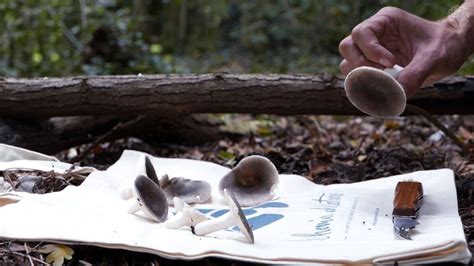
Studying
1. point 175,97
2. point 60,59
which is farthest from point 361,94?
point 60,59

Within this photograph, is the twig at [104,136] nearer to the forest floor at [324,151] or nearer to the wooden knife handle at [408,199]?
the forest floor at [324,151]

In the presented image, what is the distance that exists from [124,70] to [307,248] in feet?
13.9

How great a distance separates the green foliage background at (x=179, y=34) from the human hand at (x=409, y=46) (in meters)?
2.61

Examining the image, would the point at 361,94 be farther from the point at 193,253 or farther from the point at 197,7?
the point at 197,7

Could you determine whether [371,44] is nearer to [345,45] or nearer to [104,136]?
[345,45]

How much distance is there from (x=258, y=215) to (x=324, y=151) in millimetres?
1441

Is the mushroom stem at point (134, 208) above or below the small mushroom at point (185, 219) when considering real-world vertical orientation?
below

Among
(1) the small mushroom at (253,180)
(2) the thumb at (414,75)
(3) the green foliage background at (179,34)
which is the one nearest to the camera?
(2) the thumb at (414,75)

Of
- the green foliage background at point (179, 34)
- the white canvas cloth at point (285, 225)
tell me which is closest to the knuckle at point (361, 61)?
the white canvas cloth at point (285, 225)

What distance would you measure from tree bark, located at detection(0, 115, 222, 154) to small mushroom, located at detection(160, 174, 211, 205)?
0.99m

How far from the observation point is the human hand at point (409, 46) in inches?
77.4

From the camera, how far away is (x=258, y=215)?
186 centimetres

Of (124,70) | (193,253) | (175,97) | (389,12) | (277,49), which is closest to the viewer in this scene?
(193,253)

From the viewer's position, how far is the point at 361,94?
6.23ft
